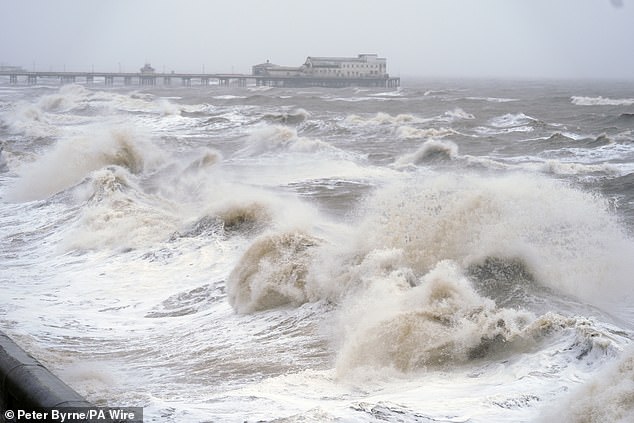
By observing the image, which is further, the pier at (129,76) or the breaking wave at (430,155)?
the pier at (129,76)

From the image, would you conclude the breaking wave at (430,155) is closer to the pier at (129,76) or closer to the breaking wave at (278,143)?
the breaking wave at (278,143)

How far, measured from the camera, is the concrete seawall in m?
4.04

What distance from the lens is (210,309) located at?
8742 millimetres

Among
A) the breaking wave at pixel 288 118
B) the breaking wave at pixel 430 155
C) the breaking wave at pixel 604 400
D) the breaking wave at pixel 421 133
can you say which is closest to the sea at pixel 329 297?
the breaking wave at pixel 604 400

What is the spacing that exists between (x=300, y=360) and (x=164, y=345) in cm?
152

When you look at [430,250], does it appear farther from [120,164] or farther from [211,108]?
[211,108]

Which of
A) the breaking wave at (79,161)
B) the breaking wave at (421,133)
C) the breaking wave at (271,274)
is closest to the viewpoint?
the breaking wave at (271,274)

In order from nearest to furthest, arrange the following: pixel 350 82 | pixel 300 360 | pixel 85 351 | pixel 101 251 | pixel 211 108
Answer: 1. pixel 300 360
2. pixel 85 351
3. pixel 101 251
4. pixel 211 108
5. pixel 350 82

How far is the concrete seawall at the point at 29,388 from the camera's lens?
4.04 m

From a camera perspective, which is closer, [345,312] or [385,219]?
[345,312]

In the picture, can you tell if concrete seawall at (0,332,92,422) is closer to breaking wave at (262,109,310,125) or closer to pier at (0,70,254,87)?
breaking wave at (262,109,310,125)

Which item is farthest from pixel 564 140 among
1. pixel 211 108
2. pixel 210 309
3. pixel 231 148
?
pixel 211 108

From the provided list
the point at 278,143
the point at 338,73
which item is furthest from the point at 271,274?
the point at 338,73

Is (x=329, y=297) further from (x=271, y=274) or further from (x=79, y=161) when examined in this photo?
(x=79, y=161)
